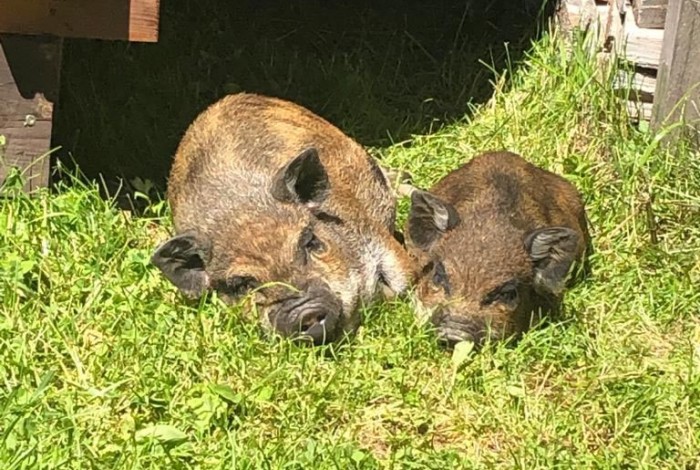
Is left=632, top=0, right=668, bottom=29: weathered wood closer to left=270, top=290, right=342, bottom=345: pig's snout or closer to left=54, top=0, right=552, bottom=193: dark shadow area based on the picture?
left=54, top=0, right=552, bottom=193: dark shadow area

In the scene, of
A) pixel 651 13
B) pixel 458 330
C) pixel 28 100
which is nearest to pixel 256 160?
pixel 28 100

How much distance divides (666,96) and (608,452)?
7.64 feet

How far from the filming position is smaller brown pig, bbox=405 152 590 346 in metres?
5.46

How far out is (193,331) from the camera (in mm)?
5359

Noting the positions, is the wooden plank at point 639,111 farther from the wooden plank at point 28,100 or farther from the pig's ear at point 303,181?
the wooden plank at point 28,100

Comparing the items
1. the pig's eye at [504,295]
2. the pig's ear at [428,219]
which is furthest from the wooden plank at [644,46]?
the pig's eye at [504,295]

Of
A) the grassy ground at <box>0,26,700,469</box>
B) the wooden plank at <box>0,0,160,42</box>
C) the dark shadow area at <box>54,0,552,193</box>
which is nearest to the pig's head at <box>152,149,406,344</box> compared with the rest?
the grassy ground at <box>0,26,700,469</box>

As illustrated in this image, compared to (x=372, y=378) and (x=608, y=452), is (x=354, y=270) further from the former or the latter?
(x=608, y=452)

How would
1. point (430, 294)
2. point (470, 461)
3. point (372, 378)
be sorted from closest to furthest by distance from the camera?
1. point (470, 461)
2. point (372, 378)
3. point (430, 294)

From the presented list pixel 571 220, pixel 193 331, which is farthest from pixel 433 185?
pixel 193 331

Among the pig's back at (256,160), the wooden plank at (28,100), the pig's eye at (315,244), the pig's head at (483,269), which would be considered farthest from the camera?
the wooden plank at (28,100)

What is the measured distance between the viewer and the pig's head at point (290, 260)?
5.38 m

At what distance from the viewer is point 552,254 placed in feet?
18.4

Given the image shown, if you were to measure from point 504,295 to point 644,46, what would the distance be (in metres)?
1.91
